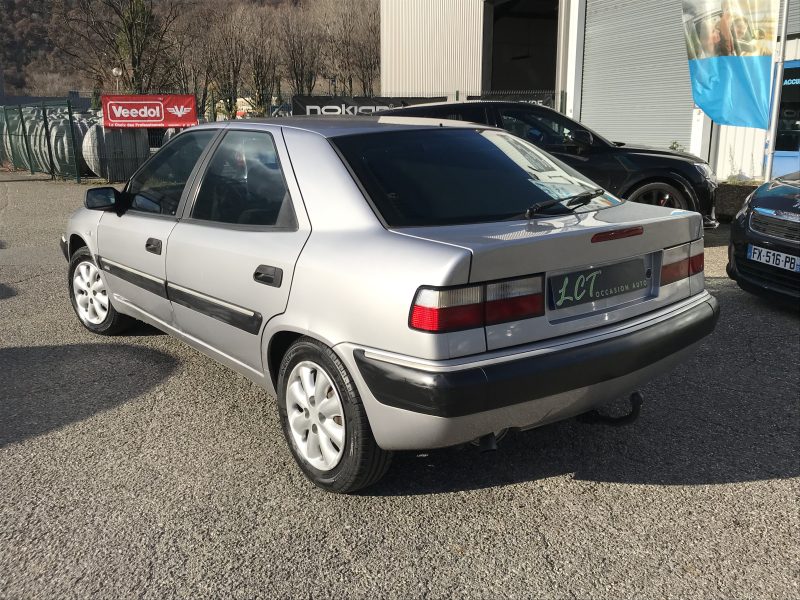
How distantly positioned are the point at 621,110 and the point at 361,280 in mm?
16605

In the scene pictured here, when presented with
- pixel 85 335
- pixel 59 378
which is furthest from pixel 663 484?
pixel 85 335

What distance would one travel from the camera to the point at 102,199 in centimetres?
445

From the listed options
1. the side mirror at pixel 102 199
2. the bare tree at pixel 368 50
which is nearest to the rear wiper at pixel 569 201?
the side mirror at pixel 102 199

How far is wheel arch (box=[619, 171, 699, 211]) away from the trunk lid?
189 inches

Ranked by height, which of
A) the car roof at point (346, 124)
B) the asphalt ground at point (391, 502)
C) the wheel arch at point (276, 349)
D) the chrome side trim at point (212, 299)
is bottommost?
the asphalt ground at point (391, 502)

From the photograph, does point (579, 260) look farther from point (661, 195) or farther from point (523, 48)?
point (523, 48)

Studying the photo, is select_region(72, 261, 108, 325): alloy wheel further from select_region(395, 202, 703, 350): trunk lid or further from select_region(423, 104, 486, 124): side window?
select_region(423, 104, 486, 124): side window

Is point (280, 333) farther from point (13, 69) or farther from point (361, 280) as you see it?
point (13, 69)

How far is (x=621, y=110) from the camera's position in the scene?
1767cm

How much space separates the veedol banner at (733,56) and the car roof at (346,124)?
7.39 meters

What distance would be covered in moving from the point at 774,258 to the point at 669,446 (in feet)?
8.76

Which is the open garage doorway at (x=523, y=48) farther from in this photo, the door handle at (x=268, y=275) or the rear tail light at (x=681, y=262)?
the door handle at (x=268, y=275)

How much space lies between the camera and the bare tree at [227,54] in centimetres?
4653

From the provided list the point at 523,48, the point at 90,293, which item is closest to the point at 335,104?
the point at 90,293
